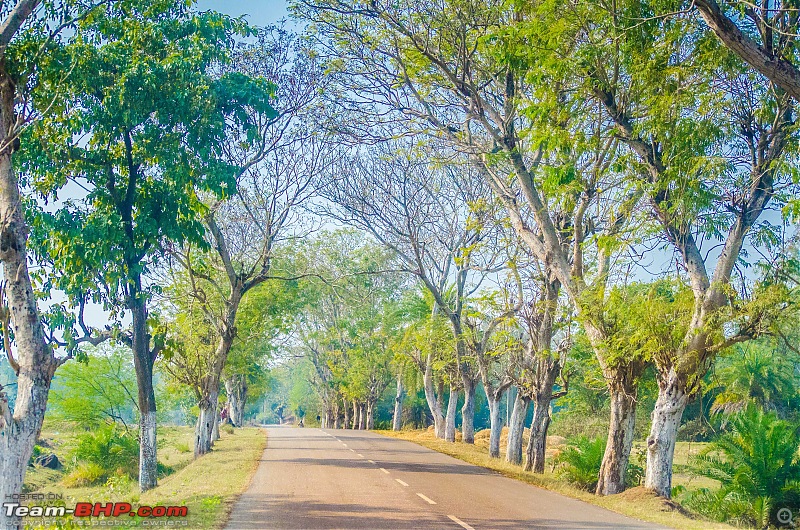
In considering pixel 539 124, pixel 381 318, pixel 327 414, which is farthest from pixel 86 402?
pixel 327 414

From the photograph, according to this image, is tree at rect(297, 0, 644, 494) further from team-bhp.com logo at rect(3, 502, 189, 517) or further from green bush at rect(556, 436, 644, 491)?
team-bhp.com logo at rect(3, 502, 189, 517)

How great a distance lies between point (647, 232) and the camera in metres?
15.1

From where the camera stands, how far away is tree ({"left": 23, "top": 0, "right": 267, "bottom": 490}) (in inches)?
515

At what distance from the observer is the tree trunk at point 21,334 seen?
10.0 meters

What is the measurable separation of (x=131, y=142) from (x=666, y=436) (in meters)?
13.6

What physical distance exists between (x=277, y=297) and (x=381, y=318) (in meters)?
17.4

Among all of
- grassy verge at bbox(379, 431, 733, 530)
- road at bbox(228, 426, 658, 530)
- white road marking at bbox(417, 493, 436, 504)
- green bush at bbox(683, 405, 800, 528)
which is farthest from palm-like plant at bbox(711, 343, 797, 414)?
white road marking at bbox(417, 493, 436, 504)

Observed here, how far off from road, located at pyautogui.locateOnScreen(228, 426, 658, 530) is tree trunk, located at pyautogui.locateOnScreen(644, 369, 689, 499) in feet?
6.12

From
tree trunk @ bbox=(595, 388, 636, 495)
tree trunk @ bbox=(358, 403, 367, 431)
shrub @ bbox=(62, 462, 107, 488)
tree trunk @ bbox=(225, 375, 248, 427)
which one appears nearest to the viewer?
tree trunk @ bbox=(595, 388, 636, 495)

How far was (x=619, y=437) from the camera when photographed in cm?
1781

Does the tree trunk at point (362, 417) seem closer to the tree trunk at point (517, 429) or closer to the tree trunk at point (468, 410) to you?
the tree trunk at point (468, 410)

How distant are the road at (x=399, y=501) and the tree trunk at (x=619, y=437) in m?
1.66

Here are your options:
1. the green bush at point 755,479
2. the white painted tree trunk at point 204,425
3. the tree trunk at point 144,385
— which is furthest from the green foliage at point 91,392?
the green bush at point 755,479

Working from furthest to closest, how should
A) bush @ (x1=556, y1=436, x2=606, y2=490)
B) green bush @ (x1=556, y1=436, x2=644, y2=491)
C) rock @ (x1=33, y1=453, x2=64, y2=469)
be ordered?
rock @ (x1=33, y1=453, x2=64, y2=469) < bush @ (x1=556, y1=436, x2=606, y2=490) < green bush @ (x1=556, y1=436, x2=644, y2=491)
